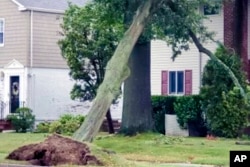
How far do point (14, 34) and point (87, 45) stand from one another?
11.5 meters

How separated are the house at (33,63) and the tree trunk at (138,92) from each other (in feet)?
48.9

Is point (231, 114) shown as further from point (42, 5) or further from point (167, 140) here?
point (42, 5)

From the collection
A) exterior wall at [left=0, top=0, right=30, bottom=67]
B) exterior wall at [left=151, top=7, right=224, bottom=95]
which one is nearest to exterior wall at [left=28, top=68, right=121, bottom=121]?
exterior wall at [left=0, top=0, right=30, bottom=67]

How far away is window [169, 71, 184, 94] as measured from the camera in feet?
138

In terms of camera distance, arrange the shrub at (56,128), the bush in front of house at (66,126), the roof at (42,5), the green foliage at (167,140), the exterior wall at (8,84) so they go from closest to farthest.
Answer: the green foliage at (167,140), the bush in front of house at (66,126), the shrub at (56,128), the exterior wall at (8,84), the roof at (42,5)

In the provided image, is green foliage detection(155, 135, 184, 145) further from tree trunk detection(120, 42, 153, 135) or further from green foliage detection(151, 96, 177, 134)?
green foliage detection(151, 96, 177, 134)

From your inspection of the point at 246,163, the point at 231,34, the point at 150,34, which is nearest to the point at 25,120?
the point at 231,34

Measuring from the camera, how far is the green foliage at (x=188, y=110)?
37.0m

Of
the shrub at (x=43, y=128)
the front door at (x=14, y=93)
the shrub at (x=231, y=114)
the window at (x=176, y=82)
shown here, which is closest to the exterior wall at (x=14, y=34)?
the front door at (x=14, y=93)

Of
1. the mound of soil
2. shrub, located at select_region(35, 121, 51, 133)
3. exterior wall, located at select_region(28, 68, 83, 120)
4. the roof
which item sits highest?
the roof

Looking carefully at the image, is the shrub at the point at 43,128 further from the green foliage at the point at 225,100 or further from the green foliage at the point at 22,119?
the green foliage at the point at 225,100

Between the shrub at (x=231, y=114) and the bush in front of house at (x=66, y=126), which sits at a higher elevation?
the shrub at (x=231, y=114)

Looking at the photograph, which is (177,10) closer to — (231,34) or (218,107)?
(218,107)

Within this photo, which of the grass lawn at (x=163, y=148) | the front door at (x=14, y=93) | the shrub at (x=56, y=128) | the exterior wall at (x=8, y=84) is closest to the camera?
the grass lawn at (x=163, y=148)
